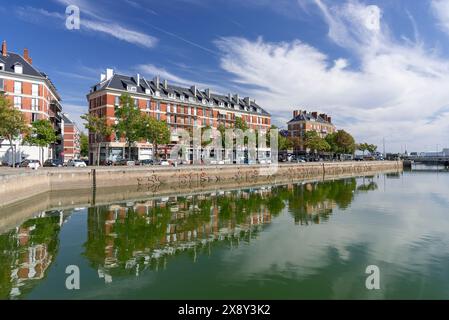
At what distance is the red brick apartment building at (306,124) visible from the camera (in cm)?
11762

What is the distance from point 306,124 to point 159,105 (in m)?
61.3

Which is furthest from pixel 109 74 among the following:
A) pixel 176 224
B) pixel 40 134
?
pixel 176 224

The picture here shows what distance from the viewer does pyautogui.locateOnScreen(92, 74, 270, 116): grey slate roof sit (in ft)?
223

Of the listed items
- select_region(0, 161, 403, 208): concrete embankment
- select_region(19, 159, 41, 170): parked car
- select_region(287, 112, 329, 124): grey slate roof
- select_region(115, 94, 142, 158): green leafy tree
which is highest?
select_region(287, 112, 329, 124): grey slate roof

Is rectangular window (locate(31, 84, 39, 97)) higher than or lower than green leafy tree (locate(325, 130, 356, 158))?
higher

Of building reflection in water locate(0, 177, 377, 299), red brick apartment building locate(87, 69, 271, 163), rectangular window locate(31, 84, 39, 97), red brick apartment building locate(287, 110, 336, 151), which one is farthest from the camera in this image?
red brick apartment building locate(287, 110, 336, 151)

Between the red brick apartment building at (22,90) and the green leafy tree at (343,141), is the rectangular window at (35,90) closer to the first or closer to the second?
the red brick apartment building at (22,90)

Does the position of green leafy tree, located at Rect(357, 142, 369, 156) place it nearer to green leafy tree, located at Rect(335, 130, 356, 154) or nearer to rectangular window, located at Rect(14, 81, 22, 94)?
green leafy tree, located at Rect(335, 130, 356, 154)

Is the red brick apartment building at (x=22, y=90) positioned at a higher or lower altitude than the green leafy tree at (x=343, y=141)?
higher

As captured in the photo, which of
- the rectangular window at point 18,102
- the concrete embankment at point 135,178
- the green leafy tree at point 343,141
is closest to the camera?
the concrete embankment at point 135,178

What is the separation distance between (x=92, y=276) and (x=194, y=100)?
71797 millimetres

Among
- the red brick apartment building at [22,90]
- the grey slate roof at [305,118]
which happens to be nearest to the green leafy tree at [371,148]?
the grey slate roof at [305,118]

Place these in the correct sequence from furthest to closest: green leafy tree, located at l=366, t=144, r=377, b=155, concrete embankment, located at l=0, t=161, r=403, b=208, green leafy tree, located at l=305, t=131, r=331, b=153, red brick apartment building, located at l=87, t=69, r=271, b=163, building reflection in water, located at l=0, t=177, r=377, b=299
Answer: green leafy tree, located at l=366, t=144, r=377, b=155
green leafy tree, located at l=305, t=131, r=331, b=153
red brick apartment building, located at l=87, t=69, r=271, b=163
concrete embankment, located at l=0, t=161, r=403, b=208
building reflection in water, located at l=0, t=177, r=377, b=299

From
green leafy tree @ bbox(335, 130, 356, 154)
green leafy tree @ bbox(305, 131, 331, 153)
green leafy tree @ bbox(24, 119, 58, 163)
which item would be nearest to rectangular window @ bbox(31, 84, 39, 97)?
green leafy tree @ bbox(24, 119, 58, 163)
